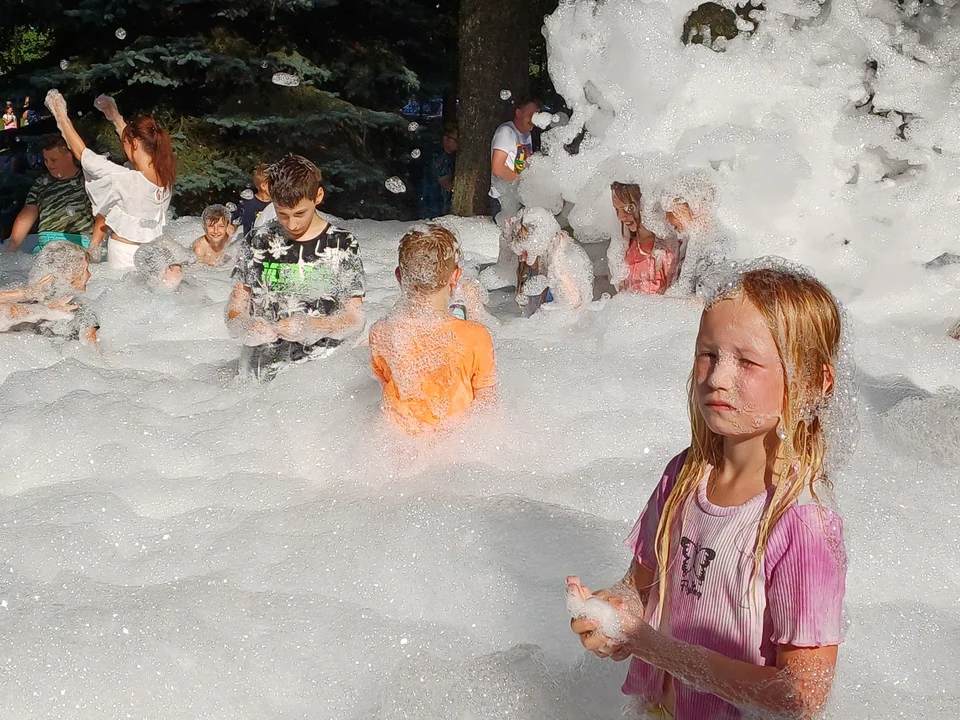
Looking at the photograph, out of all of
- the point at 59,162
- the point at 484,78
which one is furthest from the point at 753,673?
the point at 484,78

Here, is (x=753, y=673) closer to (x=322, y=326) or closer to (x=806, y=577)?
(x=806, y=577)

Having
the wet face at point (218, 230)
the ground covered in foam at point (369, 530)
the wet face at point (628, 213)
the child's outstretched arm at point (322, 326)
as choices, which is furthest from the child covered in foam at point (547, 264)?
the wet face at point (218, 230)

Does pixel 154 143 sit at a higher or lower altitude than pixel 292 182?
lower

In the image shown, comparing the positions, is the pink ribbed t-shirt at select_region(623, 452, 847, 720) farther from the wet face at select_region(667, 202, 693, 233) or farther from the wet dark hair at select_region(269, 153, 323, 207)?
the wet face at select_region(667, 202, 693, 233)

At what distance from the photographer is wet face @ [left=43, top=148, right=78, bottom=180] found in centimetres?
723

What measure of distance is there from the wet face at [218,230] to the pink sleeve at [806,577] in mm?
5628

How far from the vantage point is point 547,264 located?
5.55 meters

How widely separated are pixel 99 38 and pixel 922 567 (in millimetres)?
9066

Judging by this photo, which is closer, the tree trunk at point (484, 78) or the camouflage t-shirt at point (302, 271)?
the camouflage t-shirt at point (302, 271)

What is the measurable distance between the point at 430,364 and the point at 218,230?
12.6 feet

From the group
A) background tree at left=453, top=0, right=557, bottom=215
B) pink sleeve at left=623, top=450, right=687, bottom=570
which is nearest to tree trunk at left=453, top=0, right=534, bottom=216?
background tree at left=453, top=0, right=557, bottom=215

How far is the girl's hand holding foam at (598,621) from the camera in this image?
181 centimetres

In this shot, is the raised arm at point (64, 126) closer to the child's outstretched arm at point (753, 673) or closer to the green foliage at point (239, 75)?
the green foliage at point (239, 75)

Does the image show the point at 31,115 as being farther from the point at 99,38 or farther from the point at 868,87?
the point at 868,87
